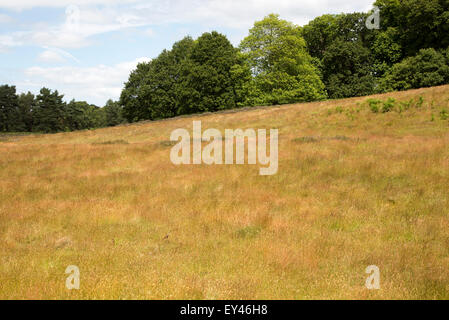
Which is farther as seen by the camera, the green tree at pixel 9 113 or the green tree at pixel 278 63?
the green tree at pixel 9 113

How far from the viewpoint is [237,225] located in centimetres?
912

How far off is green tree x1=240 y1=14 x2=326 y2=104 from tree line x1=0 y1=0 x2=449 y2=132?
141mm

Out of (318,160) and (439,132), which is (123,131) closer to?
(318,160)

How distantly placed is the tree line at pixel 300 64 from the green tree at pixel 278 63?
0.46 ft

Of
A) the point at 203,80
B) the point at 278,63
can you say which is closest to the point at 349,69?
the point at 278,63

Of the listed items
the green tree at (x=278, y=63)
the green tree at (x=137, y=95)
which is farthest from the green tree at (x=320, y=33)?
the green tree at (x=137, y=95)

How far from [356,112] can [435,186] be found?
1788 cm

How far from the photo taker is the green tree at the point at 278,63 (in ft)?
153

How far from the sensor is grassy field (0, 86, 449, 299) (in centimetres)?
600

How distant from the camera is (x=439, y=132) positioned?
62.6ft

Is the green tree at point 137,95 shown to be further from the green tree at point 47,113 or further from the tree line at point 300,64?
the green tree at point 47,113

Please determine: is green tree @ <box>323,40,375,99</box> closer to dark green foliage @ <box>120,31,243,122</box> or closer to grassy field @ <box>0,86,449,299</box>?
dark green foliage @ <box>120,31,243,122</box>

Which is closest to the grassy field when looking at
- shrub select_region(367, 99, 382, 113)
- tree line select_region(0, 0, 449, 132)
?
shrub select_region(367, 99, 382, 113)

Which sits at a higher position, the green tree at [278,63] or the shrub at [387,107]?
the green tree at [278,63]
